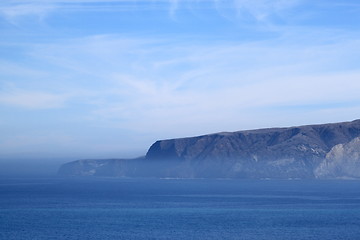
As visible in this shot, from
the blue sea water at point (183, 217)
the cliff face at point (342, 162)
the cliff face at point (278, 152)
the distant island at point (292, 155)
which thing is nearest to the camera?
the blue sea water at point (183, 217)

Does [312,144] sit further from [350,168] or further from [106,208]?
[106,208]

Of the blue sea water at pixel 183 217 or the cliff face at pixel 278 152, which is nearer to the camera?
the blue sea water at pixel 183 217

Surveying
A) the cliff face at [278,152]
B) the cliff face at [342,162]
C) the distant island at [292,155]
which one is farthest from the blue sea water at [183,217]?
the cliff face at [278,152]

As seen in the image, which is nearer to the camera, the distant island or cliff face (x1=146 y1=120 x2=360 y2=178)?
the distant island

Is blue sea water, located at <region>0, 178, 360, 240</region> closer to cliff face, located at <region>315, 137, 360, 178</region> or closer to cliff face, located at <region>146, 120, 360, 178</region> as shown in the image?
cliff face, located at <region>315, 137, 360, 178</region>

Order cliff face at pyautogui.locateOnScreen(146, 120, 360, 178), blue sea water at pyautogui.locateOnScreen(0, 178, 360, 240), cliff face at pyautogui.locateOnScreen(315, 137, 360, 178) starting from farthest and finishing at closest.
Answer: cliff face at pyautogui.locateOnScreen(146, 120, 360, 178)
cliff face at pyautogui.locateOnScreen(315, 137, 360, 178)
blue sea water at pyautogui.locateOnScreen(0, 178, 360, 240)

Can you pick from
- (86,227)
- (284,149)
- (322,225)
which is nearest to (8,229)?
(86,227)

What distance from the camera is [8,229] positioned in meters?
68.8

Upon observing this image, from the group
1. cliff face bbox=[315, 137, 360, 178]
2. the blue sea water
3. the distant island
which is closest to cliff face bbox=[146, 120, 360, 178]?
the distant island

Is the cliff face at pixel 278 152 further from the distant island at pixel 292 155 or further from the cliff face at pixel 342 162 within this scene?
the cliff face at pixel 342 162

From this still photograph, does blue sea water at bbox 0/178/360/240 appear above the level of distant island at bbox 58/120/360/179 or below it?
below

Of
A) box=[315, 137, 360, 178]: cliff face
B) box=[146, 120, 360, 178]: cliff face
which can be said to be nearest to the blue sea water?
box=[315, 137, 360, 178]: cliff face

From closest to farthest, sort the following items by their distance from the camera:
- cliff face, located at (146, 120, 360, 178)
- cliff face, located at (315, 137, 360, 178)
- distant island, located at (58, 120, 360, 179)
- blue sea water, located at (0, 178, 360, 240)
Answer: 1. blue sea water, located at (0, 178, 360, 240)
2. cliff face, located at (315, 137, 360, 178)
3. distant island, located at (58, 120, 360, 179)
4. cliff face, located at (146, 120, 360, 178)

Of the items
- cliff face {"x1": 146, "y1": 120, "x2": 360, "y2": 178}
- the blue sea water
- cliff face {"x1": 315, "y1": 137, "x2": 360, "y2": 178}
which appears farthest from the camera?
cliff face {"x1": 146, "y1": 120, "x2": 360, "y2": 178}
